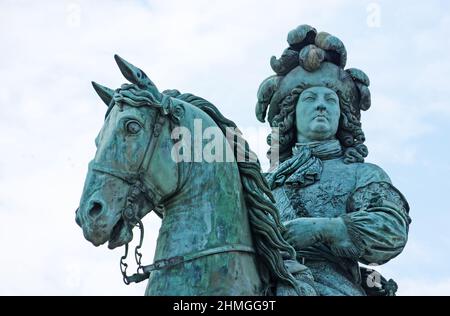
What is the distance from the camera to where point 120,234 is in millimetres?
9719

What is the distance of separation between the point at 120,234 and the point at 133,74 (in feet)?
3.68

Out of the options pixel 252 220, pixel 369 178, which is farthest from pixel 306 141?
pixel 252 220

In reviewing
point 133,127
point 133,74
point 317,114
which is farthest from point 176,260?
point 317,114

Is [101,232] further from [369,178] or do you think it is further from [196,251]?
[369,178]

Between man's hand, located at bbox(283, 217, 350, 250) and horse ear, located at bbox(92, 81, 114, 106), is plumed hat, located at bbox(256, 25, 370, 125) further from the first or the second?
horse ear, located at bbox(92, 81, 114, 106)

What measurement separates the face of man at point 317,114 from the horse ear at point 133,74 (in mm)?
3033

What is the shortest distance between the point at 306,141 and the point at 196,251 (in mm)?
3486

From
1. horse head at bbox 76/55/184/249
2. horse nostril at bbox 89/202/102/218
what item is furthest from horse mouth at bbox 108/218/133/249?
horse nostril at bbox 89/202/102/218

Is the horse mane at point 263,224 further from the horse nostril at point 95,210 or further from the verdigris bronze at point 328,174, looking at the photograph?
the verdigris bronze at point 328,174

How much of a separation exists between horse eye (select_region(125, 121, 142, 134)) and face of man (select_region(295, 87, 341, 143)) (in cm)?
330

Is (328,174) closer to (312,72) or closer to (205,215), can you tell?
(312,72)

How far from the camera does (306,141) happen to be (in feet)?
42.6

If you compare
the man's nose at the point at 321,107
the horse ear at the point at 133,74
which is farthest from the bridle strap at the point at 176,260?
the man's nose at the point at 321,107
